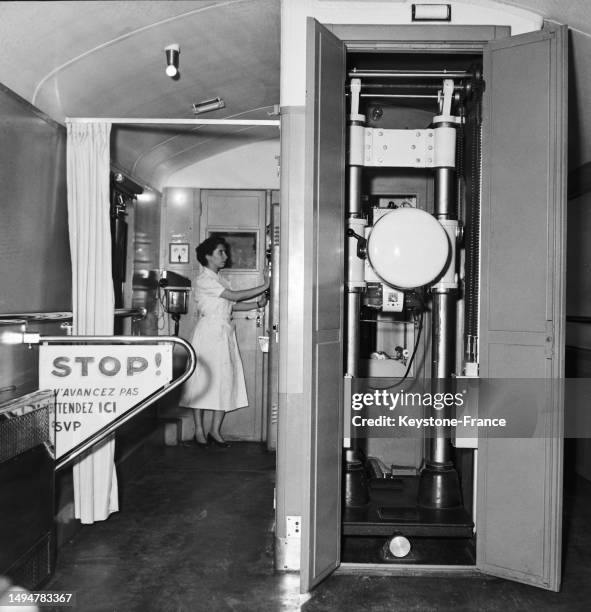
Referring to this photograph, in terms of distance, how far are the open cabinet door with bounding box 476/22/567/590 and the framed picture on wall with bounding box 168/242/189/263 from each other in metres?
3.71

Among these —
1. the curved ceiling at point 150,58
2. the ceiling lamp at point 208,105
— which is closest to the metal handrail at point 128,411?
the curved ceiling at point 150,58

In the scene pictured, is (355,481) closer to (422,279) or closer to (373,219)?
(422,279)

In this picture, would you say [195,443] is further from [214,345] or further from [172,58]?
[172,58]

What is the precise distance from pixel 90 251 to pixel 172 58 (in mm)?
1316

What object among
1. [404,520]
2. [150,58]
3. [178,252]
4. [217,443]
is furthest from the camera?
[178,252]

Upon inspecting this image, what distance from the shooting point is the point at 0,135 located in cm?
313

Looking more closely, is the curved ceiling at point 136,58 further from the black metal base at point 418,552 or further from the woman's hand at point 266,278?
the black metal base at point 418,552

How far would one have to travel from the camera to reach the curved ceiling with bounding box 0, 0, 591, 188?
125 inches

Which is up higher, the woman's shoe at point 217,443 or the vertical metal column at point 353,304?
the vertical metal column at point 353,304

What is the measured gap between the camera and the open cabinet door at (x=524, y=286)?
10.3ft

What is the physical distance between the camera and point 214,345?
5.98 meters

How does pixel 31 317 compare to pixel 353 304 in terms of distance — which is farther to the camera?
pixel 353 304

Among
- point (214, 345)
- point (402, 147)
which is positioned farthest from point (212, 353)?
point (402, 147)

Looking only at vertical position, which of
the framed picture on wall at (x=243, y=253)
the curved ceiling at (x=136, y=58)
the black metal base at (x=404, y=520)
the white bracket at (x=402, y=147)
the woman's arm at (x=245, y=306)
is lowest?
the black metal base at (x=404, y=520)
